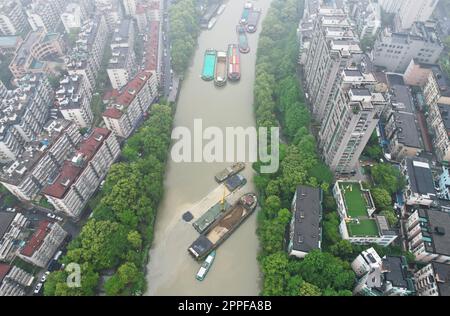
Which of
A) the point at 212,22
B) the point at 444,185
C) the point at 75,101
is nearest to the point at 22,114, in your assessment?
the point at 75,101

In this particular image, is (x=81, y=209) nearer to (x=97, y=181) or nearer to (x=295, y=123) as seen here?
(x=97, y=181)

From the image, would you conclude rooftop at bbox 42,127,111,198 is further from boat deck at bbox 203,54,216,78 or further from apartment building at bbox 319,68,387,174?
apartment building at bbox 319,68,387,174

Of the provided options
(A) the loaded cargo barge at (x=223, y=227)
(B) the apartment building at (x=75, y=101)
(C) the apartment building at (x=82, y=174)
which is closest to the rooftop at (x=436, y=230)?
(A) the loaded cargo barge at (x=223, y=227)

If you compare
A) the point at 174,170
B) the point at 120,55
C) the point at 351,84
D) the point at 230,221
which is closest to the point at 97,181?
the point at 174,170

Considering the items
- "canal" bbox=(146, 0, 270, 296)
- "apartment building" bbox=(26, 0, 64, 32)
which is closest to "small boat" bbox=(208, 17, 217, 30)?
"canal" bbox=(146, 0, 270, 296)

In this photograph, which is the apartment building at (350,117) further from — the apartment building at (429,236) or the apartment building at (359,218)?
the apartment building at (429,236)

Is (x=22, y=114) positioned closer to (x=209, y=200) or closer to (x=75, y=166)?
(x=75, y=166)

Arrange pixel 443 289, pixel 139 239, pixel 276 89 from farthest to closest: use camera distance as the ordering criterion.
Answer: pixel 276 89, pixel 139 239, pixel 443 289
